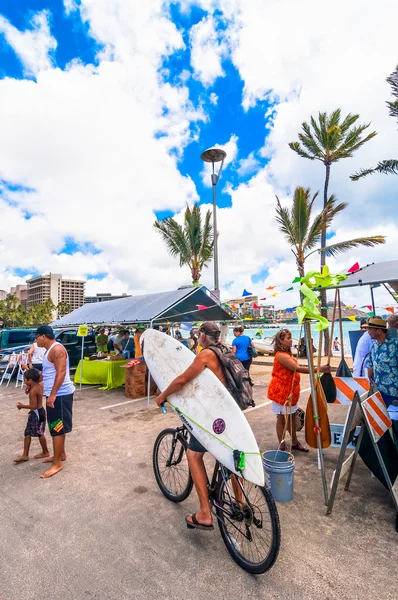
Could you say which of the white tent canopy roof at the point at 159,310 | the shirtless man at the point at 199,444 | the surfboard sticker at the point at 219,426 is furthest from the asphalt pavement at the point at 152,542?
the white tent canopy roof at the point at 159,310

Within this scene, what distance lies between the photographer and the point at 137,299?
34.6 ft

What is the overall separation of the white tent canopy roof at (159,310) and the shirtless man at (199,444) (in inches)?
205

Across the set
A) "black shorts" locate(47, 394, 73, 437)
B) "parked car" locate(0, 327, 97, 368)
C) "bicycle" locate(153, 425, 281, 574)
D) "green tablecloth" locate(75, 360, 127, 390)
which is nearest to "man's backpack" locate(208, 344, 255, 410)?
"bicycle" locate(153, 425, 281, 574)

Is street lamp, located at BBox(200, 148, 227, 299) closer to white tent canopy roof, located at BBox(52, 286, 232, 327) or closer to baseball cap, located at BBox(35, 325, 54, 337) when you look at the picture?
white tent canopy roof, located at BBox(52, 286, 232, 327)

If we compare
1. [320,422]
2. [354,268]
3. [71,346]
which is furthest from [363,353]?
[71,346]

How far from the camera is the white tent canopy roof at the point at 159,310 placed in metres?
8.46

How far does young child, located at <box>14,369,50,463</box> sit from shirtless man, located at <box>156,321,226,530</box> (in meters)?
2.44

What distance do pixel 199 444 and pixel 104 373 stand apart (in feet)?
24.6

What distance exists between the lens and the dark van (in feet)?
42.1

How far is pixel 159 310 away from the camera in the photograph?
27.1ft

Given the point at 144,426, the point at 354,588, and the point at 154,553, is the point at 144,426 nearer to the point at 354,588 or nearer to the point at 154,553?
the point at 154,553

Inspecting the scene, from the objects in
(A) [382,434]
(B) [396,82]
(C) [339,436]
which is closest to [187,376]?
(A) [382,434]

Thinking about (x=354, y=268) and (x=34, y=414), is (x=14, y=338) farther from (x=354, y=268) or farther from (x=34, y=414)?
(x=354, y=268)

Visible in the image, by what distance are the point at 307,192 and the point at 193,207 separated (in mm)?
5878
